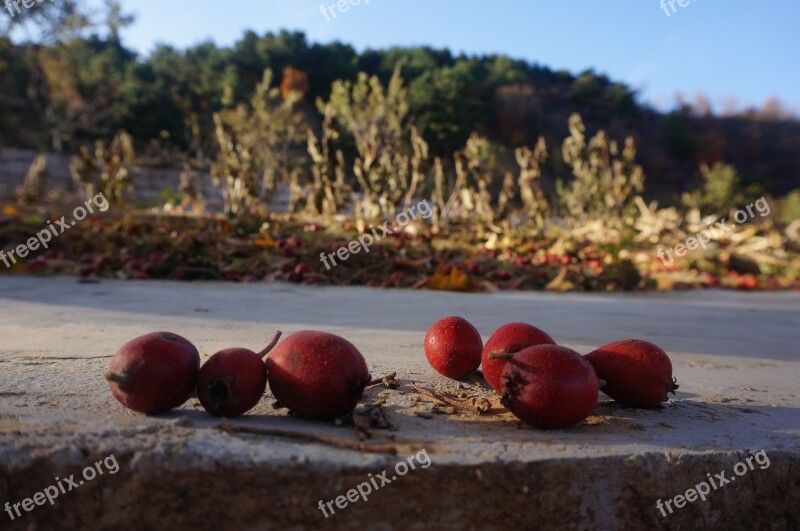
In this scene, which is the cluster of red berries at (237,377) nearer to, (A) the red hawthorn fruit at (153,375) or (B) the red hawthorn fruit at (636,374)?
(A) the red hawthorn fruit at (153,375)

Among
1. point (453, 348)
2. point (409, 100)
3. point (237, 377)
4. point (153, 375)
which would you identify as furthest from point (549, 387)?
point (409, 100)

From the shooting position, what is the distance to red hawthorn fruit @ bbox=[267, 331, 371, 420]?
3.50ft

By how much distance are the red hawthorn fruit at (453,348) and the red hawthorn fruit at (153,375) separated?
642 mm

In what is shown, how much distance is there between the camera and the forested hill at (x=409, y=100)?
19.0m

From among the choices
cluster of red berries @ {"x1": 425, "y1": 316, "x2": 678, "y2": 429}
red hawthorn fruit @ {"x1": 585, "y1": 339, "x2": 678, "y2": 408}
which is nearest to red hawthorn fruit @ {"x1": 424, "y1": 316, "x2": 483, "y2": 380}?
cluster of red berries @ {"x1": 425, "y1": 316, "x2": 678, "y2": 429}

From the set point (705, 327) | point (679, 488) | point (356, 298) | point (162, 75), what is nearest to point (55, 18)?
point (162, 75)

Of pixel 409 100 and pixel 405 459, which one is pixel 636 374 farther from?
pixel 409 100

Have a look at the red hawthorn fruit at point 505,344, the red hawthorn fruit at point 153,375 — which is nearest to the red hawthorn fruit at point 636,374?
the red hawthorn fruit at point 505,344

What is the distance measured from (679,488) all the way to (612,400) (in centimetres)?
44

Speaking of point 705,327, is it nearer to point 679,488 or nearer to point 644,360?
point 644,360

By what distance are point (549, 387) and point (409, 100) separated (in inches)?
931

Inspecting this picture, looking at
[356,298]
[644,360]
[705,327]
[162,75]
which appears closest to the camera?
[644,360]

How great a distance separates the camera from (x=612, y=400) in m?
1.39

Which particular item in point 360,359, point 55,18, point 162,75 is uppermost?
point 162,75
